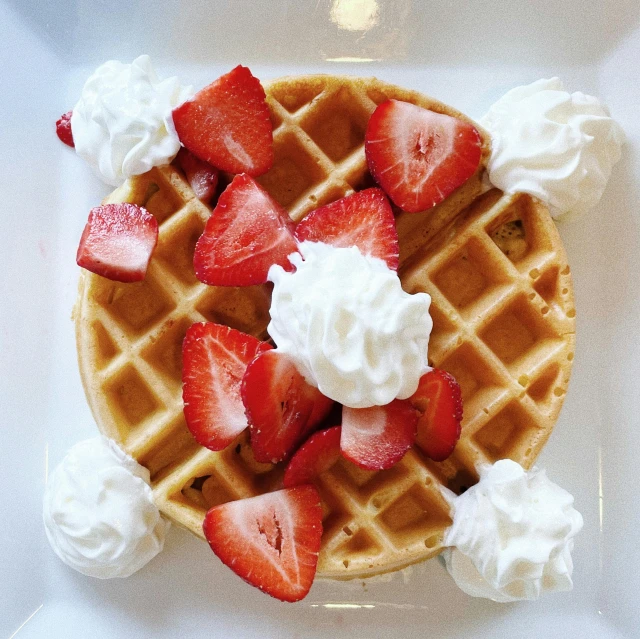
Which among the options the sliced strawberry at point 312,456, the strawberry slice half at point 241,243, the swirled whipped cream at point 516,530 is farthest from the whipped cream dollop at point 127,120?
the swirled whipped cream at point 516,530

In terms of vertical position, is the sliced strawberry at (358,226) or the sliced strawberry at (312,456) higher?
the sliced strawberry at (358,226)

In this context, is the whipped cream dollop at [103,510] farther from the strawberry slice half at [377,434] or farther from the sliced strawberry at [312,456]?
the strawberry slice half at [377,434]

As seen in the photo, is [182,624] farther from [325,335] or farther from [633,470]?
[633,470]

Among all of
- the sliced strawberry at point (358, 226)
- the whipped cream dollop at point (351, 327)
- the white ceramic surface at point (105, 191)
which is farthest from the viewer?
the white ceramic surface at point (105, 191)

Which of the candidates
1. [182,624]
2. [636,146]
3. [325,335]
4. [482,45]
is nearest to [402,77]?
[482,45]

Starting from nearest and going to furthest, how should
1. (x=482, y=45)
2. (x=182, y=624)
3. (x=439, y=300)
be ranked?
(x=439, y=300) < (x=182, y=624) < (x=482, y=45)

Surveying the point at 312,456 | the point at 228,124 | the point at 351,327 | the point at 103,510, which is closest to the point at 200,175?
the point at 228,124
